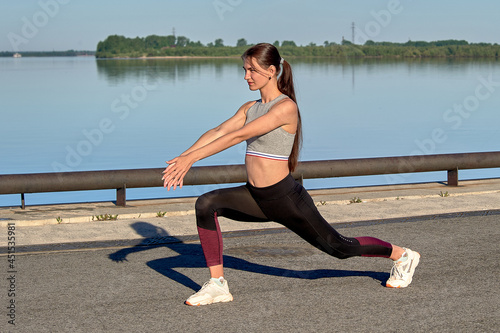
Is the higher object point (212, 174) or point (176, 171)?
point (176, 171)

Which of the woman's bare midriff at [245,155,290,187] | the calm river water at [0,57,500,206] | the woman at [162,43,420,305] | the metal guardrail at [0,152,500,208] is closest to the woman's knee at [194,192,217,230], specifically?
the woman at [162,43,420,305]

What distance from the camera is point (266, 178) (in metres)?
5.34

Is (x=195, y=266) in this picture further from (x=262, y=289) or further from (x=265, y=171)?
(x=265, y=171)

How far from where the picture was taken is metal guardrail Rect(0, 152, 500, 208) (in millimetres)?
9609

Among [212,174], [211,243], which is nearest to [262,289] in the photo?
[211,243]

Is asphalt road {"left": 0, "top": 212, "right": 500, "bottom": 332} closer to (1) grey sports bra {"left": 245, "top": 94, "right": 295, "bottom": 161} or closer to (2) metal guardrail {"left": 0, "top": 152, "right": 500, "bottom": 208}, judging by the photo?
(1) grey sports bra {"left": 245, "top": 94, "right": 295, "bottom": 161}

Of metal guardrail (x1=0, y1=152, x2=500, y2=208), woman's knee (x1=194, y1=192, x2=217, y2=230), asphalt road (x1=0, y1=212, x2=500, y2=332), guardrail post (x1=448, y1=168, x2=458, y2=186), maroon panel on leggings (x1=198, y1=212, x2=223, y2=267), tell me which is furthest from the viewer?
guardrail post (x1=448, y1=168, x2=458, y2=186)

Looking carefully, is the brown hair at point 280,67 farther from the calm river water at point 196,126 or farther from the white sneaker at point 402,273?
the calm river water at point 196,126

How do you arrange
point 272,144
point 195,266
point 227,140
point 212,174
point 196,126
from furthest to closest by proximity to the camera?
point 196,126 < point 212,174 < point 195,266 < point 272,144 < point 227,140

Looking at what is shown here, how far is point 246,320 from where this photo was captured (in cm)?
523

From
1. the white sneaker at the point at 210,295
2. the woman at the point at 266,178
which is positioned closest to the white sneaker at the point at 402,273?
the woman at the point at 266,178

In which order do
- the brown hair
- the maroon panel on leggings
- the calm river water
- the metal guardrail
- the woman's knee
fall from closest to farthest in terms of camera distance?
the brown hair → the woman's knee → the maroon panel on leggings → the metal guardrail → the calm river water

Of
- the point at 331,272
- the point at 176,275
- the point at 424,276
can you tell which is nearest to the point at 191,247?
the point at 176,275

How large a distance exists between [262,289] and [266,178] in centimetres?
116
